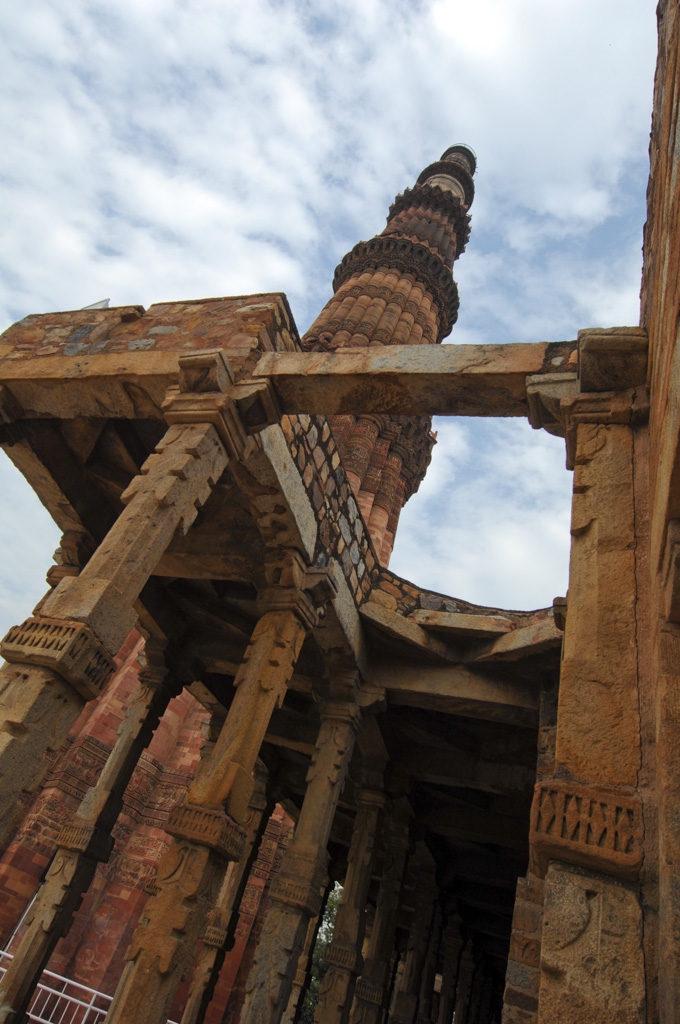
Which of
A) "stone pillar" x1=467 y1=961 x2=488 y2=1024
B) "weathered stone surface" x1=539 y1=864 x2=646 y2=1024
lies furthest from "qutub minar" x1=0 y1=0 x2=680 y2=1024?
"stone pillar" x1=467 y1=961 x2=488 y2=1024

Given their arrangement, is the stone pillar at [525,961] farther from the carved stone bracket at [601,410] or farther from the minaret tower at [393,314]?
the minaret tower at [393,314]

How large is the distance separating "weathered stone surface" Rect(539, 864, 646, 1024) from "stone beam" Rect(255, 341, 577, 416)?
2.70 meters

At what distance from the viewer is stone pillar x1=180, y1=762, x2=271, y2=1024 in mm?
6602

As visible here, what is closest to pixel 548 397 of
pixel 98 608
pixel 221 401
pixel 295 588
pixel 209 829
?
pixel 221 401

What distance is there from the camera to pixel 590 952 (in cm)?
163

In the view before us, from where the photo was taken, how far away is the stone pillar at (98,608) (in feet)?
9.02

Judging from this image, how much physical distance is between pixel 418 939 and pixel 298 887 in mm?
5368

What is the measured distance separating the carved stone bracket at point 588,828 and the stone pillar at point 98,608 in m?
2.05

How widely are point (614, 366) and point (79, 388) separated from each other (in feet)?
11.8

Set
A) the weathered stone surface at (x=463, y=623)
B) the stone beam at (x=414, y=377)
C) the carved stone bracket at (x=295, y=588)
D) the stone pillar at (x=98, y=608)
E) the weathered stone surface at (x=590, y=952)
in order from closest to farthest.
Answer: the weathered stone surface at (x=590, y=952) → the stone pillar at (x=98, y=608) → the stone beam at (x=414, y=377) → the carved stone bracket at (x=295, y=588) → the weathered stone surface at (x=463, y=623)

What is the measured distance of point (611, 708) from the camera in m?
2.08

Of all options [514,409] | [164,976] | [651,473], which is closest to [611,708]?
[651,473]

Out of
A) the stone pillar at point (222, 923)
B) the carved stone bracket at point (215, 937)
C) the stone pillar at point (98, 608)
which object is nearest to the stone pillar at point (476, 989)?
the stone pillar at point (222, 923)

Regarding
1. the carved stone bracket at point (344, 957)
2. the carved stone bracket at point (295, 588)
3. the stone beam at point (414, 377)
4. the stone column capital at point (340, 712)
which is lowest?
the carved stone bracket at point (344, 957)
